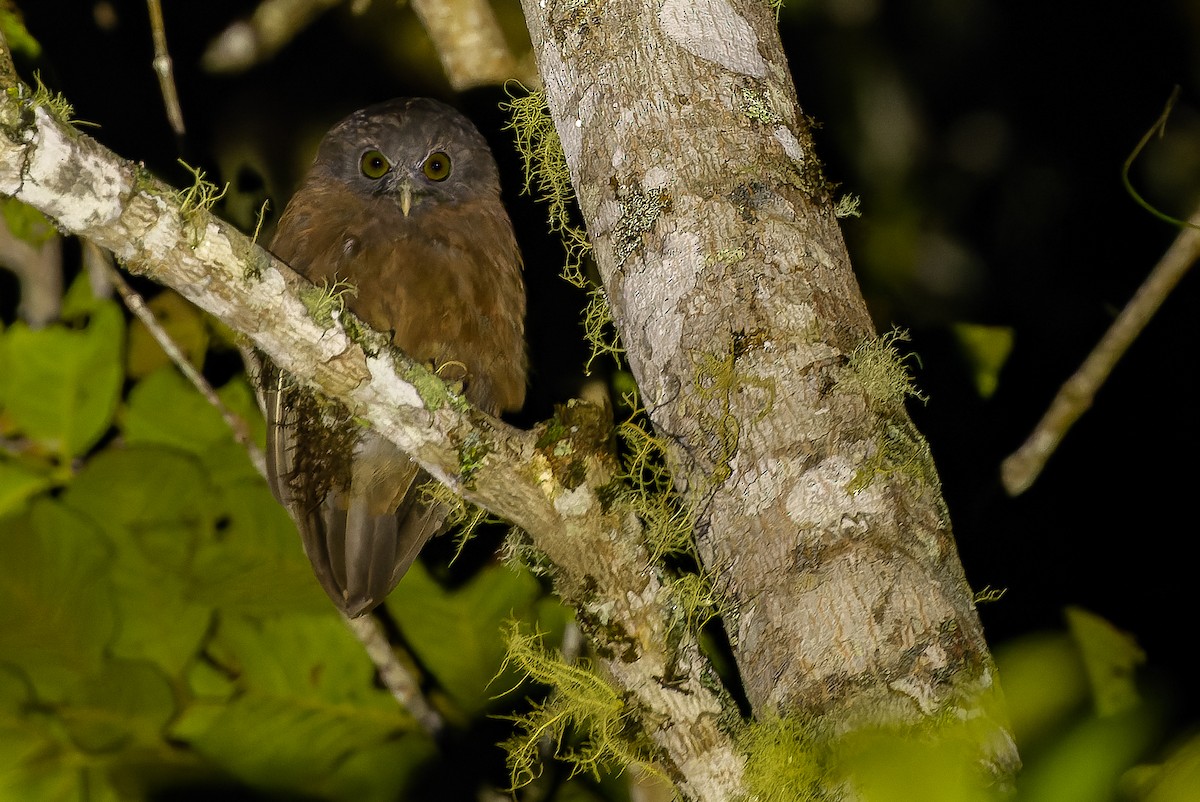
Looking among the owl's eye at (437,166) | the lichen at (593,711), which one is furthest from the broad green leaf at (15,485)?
the lichen at (593,711)

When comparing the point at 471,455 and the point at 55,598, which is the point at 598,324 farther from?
the point at 55,598

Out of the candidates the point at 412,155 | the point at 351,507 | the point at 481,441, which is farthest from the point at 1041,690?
the point at 412,155

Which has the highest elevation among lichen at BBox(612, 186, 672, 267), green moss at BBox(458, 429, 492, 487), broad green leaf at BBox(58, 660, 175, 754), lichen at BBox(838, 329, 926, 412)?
lichen at BBox(838, 329, 926, 412)

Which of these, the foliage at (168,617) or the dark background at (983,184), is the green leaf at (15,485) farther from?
the dark background at (983,184)

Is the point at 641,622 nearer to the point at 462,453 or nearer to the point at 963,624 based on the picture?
the point at 462,453

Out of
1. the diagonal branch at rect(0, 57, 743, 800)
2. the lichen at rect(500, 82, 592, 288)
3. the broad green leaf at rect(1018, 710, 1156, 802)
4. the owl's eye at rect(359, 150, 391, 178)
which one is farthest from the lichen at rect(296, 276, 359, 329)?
the owl's eye at rect(359, 150, 391, 178)

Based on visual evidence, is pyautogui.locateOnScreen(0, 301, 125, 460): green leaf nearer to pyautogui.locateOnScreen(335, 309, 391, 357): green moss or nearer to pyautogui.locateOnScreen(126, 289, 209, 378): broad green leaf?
pyautogui.locateOnScreen(126, 289, 209, 378): broad green leaf

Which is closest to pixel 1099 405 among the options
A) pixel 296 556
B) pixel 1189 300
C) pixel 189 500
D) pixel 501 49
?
pixel 1189 300
